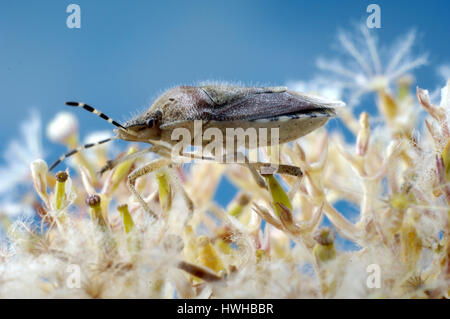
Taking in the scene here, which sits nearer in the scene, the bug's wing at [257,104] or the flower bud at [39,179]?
the flower bud at [39,179]

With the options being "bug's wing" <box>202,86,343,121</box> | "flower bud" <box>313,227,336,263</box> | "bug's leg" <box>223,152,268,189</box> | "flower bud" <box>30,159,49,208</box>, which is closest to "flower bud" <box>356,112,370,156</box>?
"bug's wing" <box>202,86,343,121</box>

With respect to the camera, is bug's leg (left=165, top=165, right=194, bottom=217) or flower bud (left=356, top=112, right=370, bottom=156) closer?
bug's leg (left=165, top=165, right=194, bottom=217)

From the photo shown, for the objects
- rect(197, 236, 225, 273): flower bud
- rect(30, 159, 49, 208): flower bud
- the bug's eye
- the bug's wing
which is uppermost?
the bug's wing

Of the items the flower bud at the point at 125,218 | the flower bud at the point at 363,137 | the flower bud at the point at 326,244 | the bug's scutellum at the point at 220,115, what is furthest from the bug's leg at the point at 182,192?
the flower bud at the point at 363,137

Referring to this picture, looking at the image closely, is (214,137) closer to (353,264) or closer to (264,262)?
(264,262)

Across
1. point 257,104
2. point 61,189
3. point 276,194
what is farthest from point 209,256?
point 257,104

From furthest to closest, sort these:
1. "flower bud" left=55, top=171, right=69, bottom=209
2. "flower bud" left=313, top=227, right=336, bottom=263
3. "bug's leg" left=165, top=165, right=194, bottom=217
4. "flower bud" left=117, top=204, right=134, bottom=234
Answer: "bug's leg" left=165, top=165, right=194, bottom=217 < "flower bud" left=55, top=171, right=69, bottom=209 < "flower bud" left=117, top=204, right=134, bottom=234 < "flower bud" left=313, top=227, right=336, bottom=263

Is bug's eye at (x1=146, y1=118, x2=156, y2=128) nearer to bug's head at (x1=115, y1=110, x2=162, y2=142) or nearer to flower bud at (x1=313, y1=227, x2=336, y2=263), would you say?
bug's head at (x1=115, y1=110, x2=162, y2=142)

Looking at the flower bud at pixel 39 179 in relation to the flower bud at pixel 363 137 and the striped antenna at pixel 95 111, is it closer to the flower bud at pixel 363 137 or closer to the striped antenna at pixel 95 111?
the striped antenna at pixel 95 111
